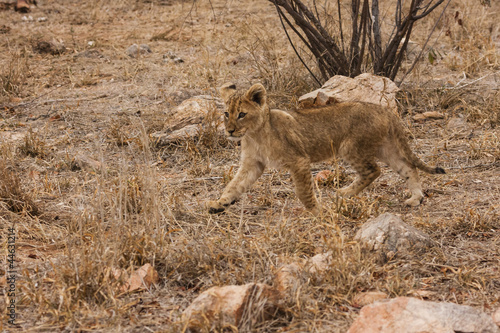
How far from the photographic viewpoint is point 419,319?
289cm

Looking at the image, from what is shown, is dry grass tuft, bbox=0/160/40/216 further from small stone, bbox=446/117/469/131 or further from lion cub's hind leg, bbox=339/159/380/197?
small stone, bbox=446/117/469/131

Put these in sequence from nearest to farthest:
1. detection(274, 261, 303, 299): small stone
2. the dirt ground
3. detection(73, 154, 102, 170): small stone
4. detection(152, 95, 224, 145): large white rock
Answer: detection(274, 261, 303, 299): small stone
the dirt ground
detection(73, 154, 102, 170): small stone
detection(152, 95, 224, 145): large white rock

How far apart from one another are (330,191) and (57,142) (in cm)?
336

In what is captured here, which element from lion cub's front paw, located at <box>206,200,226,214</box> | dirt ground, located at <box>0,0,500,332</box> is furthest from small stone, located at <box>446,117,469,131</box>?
lion cub's front paw, located at <box>206,200,226,214</box>

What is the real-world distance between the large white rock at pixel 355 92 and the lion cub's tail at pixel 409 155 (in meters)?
1.32

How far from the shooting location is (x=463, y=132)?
267 inches

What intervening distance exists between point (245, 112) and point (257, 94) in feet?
0.69

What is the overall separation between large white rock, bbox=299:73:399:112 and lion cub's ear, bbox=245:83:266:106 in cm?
184

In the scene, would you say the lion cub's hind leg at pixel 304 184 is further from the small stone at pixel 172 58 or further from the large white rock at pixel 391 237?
the small stone at pixel 172 58

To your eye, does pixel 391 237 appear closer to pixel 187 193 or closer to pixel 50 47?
pixel 187 193

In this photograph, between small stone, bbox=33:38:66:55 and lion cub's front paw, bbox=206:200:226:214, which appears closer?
lion cub's front paw, bbox=206:200:226:214

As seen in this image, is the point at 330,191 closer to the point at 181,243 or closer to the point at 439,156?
the point at 439,156

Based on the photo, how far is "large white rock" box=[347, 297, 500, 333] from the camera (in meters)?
2.86

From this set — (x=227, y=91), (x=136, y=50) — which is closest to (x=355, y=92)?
(x=227, y=91)
